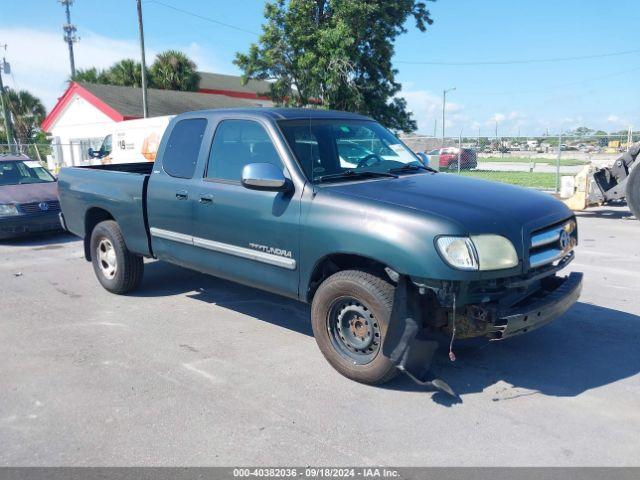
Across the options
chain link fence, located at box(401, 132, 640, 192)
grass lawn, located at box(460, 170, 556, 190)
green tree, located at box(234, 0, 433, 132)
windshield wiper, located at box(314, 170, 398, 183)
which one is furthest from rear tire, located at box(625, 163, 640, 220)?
green tree, located at box(234, 0, 433, 132)

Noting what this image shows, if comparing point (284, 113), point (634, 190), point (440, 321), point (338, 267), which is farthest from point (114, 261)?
point (634, 190)

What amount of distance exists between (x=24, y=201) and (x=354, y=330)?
8.09 meters

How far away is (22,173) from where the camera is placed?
1120 centimetres

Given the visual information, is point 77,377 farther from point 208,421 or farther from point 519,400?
point 519,400

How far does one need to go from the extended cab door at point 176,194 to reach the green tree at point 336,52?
1969 centimetres

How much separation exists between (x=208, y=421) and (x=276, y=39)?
25.0 m

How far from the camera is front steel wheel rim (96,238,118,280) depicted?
255 inches

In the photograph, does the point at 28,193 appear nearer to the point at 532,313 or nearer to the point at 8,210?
the point at 8,210

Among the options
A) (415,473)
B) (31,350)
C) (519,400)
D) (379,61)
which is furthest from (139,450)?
(379,61)

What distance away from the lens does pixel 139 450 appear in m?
3.31

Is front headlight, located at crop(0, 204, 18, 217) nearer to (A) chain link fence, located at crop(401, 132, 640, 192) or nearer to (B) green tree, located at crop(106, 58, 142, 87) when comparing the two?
(A) chain link fence, located at crop(401, 132, 640, 192)

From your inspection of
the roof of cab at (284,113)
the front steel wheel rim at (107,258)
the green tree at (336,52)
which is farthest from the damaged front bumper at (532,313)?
the green tree at (336,52)

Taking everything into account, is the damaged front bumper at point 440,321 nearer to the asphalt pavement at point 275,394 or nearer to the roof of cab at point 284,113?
the asphalt pavement at point 275,394

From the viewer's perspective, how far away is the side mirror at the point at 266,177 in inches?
169
